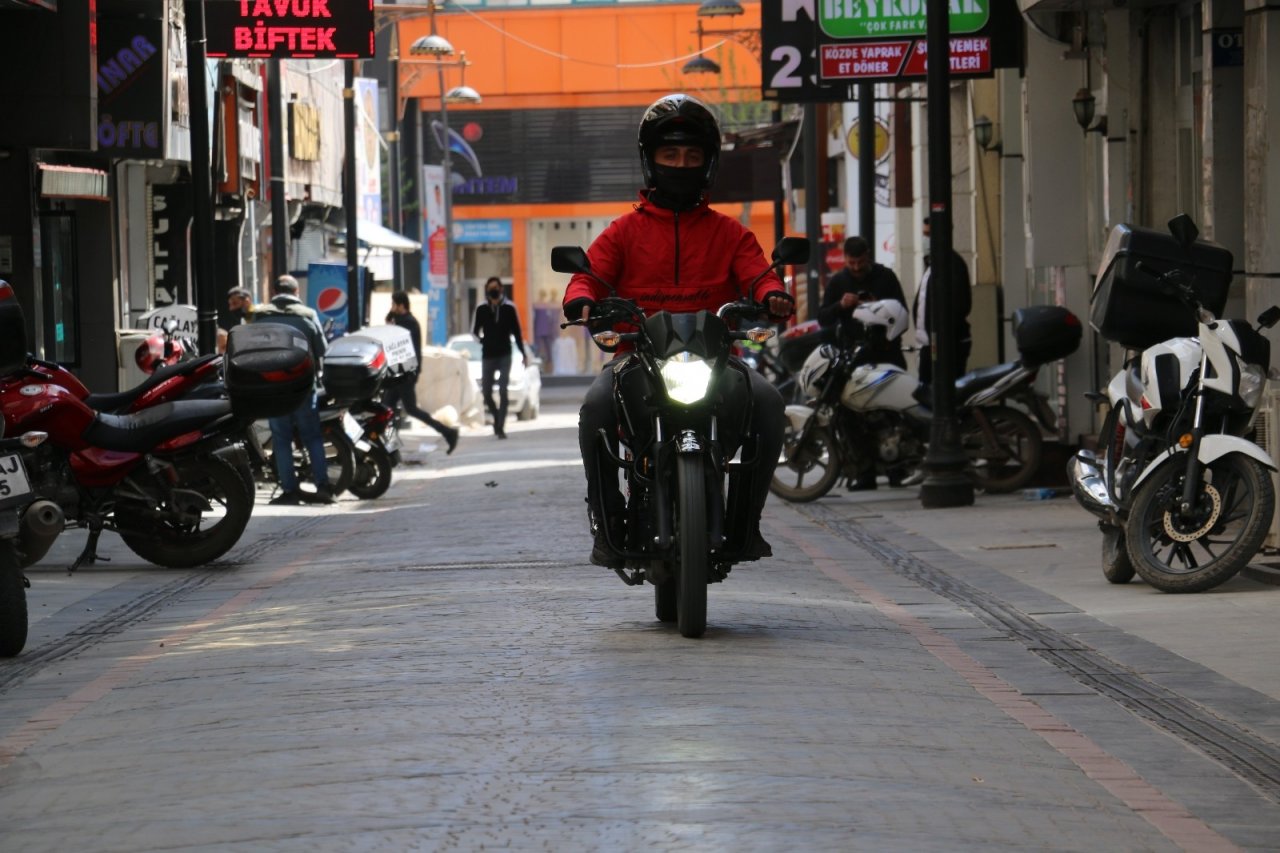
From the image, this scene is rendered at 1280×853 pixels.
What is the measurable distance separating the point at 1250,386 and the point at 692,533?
11.3ft

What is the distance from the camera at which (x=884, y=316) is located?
62.8 ft

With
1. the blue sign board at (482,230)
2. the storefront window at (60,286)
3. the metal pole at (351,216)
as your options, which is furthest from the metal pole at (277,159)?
the blue sign board at (482,230)

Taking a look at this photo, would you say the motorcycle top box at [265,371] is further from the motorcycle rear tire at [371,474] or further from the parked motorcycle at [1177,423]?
the motorcycle rear tire at [371,474]

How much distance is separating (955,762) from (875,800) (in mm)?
643

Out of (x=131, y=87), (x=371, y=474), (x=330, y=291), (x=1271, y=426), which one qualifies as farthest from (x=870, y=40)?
(x=330, y=291)

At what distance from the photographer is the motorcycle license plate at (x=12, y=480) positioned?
Answer: 364 inches

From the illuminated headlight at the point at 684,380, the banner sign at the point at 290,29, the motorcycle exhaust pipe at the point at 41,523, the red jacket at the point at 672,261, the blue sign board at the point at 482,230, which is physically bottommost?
the motorcycle exhaust pipe at the point at 41,523

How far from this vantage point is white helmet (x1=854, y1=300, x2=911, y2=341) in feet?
62.7

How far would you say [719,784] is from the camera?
6223mm

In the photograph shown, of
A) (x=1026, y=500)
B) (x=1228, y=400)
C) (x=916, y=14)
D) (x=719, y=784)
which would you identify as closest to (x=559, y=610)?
(x=1228, y=400)

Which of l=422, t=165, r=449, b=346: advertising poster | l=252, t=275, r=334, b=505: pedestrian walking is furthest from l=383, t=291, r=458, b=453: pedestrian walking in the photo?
l=422, t=165, r=449, b=346: advertising poster

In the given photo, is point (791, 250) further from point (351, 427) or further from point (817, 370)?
point (351, 427)

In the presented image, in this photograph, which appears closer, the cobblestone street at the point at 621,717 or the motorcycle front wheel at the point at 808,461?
the cobblestone street at the point at 621,717

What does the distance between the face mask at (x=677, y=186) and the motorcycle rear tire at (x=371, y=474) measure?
10688mm
